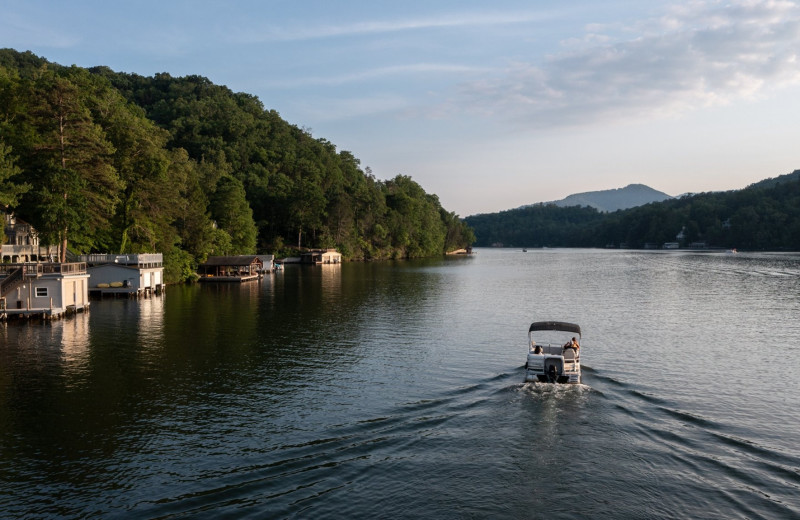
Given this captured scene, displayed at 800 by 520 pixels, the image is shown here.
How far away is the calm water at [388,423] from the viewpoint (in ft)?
55.9

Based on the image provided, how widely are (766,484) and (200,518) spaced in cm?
1822

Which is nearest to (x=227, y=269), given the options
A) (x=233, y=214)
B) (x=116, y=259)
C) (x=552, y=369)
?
(x=233, y=214)

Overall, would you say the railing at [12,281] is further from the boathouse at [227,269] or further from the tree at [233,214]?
the tree at [233,214]

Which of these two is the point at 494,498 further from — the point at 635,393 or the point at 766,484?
the point at 635,393

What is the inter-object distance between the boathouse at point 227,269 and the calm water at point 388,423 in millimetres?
46799

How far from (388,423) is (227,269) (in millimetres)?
83686

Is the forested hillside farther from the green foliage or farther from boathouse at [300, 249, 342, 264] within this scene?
boathouse at [300, 249, 342, 264]

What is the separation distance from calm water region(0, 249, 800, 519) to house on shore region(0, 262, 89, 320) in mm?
3915

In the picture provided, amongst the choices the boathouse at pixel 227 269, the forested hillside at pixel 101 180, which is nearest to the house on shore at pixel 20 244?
the forested hillside at pixel 101 180

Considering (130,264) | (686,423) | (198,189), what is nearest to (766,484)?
(686,423)

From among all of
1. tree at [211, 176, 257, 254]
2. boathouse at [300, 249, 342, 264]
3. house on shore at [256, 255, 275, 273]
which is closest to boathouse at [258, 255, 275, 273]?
house on shore at [256, 255, 275, 273]

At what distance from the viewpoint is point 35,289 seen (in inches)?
1975

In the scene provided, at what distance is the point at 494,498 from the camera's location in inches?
666

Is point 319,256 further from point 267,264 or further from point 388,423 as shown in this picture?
point 388,423
